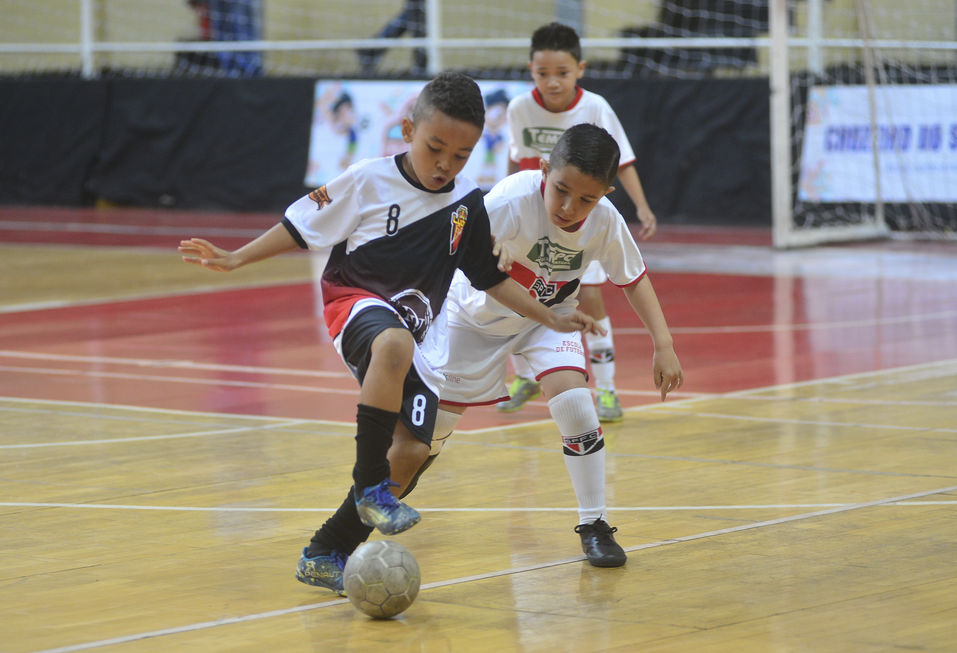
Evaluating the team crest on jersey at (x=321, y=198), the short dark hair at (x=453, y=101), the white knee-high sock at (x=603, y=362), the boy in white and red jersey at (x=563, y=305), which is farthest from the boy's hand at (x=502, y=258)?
the white knee-high sock at (x=603, y=362)

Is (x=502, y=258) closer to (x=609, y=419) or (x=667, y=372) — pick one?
(x=667, y=372)

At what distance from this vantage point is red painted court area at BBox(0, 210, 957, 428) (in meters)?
7.91

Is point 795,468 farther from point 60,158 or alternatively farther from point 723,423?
point 60,158

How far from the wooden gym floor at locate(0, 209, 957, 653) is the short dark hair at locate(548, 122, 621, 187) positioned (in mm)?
1176

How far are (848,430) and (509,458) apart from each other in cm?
157

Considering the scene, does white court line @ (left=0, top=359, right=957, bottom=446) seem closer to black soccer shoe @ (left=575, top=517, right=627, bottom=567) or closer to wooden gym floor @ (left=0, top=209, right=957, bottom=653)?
wooden gym floor @ (left=0, top=209, right=957, bottom=653)

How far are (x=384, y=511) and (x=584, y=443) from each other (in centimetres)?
90

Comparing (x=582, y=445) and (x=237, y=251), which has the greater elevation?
(x=237, y=251)

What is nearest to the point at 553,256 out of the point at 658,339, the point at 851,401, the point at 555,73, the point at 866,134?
the point at 658,339

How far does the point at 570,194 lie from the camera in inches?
180

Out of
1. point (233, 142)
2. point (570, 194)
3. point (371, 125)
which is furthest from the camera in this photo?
point (233, 142)

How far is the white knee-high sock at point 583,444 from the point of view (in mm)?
4645

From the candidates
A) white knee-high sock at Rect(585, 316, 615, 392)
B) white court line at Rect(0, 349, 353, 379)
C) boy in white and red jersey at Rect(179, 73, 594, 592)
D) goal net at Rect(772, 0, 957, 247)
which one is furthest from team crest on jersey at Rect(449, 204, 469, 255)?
goal net at Rect(772, 0, 957, 247)

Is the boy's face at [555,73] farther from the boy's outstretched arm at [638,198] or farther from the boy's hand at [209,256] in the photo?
the boy's hand at [209,256]
